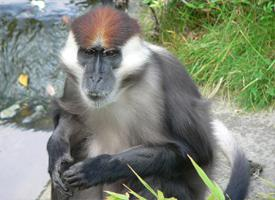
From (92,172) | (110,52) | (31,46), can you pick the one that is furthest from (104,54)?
(31,46)

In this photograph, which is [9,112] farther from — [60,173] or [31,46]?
[60,173]

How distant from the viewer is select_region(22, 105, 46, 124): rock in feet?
19.5

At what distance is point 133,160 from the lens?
12.2 ft

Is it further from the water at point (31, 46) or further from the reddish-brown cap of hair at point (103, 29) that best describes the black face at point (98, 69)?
the water at point (31, 46)

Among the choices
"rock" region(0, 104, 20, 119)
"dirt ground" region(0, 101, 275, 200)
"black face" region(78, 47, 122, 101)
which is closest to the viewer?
"black face" region(78, 47, 122, 101)

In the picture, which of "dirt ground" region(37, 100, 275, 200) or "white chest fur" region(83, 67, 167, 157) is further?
"dirt ground" region(37, 100, 275, 200)

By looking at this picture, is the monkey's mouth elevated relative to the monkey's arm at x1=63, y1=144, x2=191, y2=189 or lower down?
elevated

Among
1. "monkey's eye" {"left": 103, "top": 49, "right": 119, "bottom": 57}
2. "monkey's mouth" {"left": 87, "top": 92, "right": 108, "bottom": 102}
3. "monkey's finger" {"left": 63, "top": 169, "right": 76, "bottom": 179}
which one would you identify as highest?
"monkey's eye" {"left": 103, "top": 49, "right": 119, "bottom": 57}

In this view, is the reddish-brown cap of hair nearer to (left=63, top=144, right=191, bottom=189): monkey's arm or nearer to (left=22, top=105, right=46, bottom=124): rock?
(left=63, top=144, right=191, bottom=189): monkey's arm

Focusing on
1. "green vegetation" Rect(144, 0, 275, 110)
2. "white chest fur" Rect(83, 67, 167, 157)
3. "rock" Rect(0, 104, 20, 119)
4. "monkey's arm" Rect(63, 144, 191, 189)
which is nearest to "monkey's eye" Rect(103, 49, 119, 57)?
"white chest fur" Rect(83, 67, 167, 157)

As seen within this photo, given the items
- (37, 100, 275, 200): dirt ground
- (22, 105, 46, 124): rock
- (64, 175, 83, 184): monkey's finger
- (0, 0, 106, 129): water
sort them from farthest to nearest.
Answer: (0, 0, 106, 129): water, (22, 105, 46, 124): rock, (37, 100, 275, 200): dirt ground, (64, 175, 83, 184): monkey's finger

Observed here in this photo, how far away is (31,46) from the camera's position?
7035 mm

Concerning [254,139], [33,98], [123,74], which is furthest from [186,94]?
[33,98]

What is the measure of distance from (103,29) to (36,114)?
265cm
